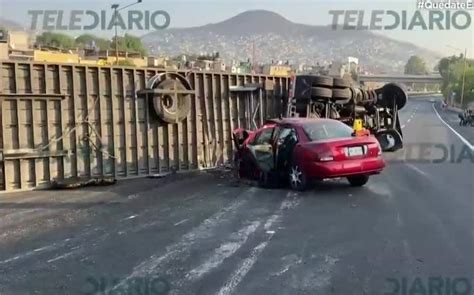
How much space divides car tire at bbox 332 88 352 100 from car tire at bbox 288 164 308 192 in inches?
240

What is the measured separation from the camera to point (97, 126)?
39.2ft

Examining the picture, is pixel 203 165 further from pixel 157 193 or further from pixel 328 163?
pixel 328 163

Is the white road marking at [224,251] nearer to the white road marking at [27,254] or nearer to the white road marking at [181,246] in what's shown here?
the white road marking at [181,246]

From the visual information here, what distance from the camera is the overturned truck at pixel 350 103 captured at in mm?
15328

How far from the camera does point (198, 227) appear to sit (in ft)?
24.3

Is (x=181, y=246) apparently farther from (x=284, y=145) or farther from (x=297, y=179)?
(x=284, y=145)

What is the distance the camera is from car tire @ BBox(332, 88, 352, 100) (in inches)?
634

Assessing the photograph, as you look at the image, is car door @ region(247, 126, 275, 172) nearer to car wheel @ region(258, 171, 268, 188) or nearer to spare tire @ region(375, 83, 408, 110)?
car wheel @ region(258, 171, 268, 188)

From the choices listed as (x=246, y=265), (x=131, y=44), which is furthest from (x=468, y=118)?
(x=131, y=44)

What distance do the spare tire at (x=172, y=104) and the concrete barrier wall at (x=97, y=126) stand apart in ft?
0.69

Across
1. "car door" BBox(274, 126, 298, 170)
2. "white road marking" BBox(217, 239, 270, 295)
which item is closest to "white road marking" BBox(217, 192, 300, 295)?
"white road marking" BBox(217, 239, 270, 295)

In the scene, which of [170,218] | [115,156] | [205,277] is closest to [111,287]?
[205,277]

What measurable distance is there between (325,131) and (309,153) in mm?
816

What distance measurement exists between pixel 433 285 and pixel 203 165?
9502 millimetres
